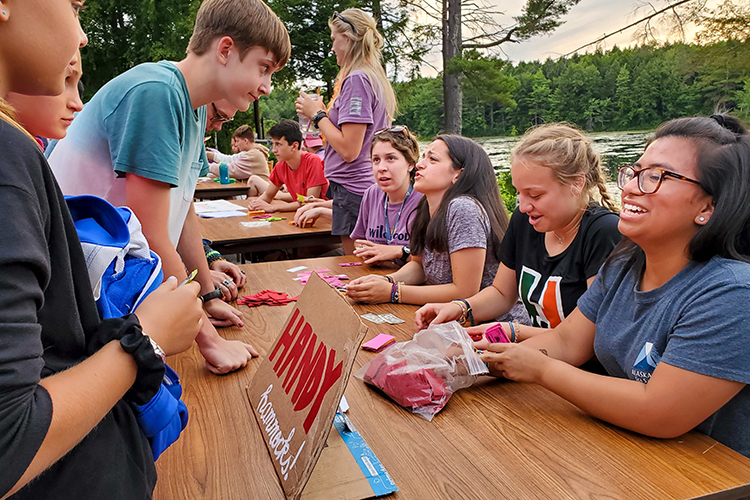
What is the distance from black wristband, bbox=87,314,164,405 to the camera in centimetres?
59

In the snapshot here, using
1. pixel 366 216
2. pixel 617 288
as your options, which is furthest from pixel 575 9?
pixel 617 288

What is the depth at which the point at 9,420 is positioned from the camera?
452 millimetres

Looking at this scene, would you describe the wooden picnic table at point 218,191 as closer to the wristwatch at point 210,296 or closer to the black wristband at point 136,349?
the wristwatch at point 210,296

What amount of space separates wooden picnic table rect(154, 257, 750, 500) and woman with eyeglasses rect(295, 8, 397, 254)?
205cm

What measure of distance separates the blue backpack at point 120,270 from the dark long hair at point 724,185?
108 centimetres

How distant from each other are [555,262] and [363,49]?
6.41ft

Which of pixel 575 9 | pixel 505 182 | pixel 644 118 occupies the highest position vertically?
pixel 575 9

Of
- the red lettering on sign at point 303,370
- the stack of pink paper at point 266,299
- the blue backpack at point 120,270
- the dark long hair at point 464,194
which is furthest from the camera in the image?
the dark long hair at point 464,194

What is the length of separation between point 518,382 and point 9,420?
3.55 feet

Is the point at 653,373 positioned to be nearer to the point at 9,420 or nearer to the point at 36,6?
the point at 9,420

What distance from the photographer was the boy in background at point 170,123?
3.94 feet

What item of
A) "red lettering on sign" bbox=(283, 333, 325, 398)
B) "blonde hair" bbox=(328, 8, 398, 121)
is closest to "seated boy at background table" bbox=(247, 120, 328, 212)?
"blonde hair" bbox=(328, 8, 398, 121)

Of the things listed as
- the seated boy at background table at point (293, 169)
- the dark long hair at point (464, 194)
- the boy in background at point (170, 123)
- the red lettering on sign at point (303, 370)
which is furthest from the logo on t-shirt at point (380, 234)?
the seated boy at background table at point (293, 169)

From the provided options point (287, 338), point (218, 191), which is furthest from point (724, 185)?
point (218, 191)
